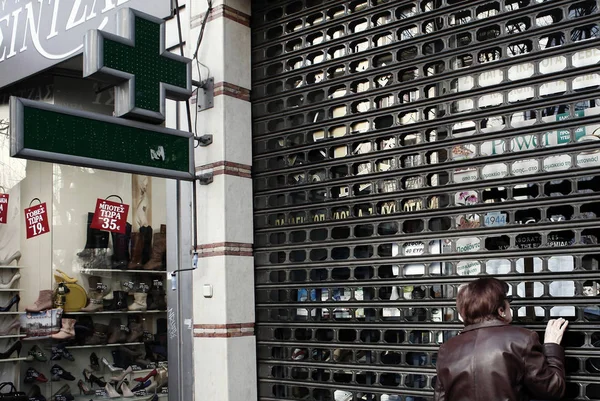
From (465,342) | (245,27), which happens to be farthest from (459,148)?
(245,27)

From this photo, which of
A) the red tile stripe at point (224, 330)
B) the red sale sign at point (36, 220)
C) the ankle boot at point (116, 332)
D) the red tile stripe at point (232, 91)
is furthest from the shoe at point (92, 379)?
the red tile stripe at point (232, 91)

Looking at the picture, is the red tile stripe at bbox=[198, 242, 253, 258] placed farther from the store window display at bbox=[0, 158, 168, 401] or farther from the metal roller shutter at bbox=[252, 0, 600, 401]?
the store window display at bbox=[0, 158, 168, 401]

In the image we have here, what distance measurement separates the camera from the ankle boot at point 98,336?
884 centimetres

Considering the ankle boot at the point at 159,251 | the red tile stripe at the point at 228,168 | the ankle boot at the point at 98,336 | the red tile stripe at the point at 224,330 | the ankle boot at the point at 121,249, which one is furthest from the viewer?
the ankle boot at the point at 98,336

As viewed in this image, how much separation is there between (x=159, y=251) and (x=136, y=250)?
65cm

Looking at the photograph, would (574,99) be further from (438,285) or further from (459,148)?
(438,285)

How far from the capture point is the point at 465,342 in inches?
165

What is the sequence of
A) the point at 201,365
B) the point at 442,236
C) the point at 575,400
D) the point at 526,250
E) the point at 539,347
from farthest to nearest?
the point at 201,365 → the point at 442,236 → the point at 526,250 → the point at 575,400 → the point at 539,347

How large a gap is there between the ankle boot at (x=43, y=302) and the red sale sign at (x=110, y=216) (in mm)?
1326

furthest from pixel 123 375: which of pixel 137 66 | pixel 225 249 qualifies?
pixel 137 66

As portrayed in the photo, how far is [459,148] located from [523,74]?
73 cm

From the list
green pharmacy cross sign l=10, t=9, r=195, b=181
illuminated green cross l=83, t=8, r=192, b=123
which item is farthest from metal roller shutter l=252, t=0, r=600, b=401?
illuminated green cross l=83, t=8, r=192, b=123

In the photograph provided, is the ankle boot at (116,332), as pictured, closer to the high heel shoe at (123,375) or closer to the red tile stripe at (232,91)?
the high heel shoe at (123,375)

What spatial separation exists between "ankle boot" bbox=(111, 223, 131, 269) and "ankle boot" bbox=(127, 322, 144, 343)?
77 centimetres
